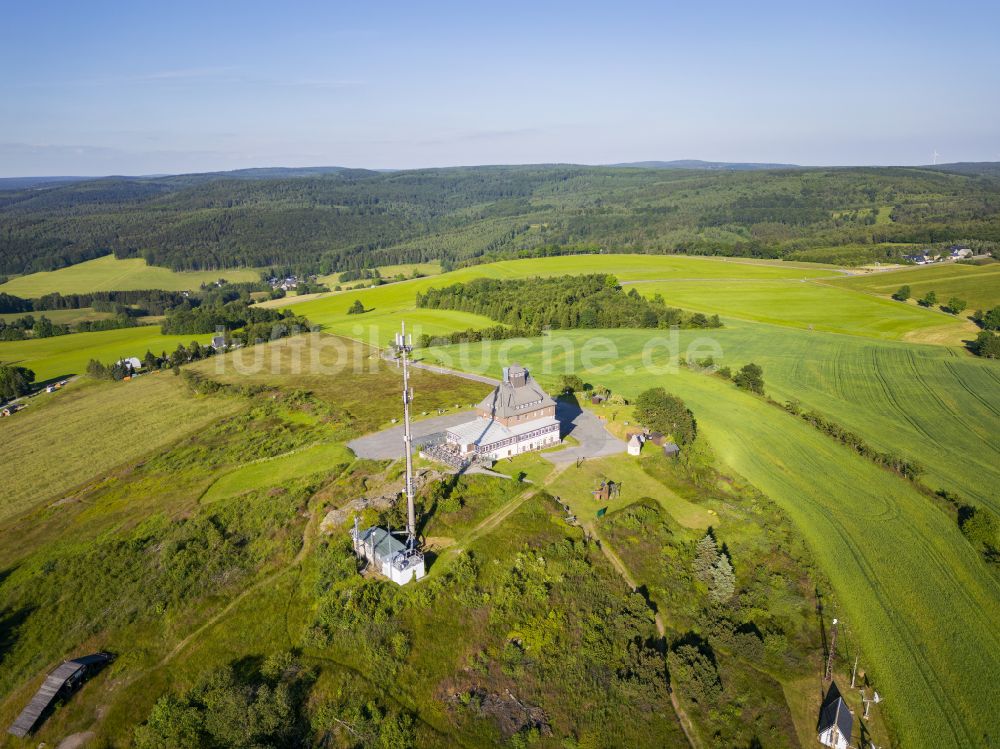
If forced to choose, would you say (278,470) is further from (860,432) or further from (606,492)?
(860,432)

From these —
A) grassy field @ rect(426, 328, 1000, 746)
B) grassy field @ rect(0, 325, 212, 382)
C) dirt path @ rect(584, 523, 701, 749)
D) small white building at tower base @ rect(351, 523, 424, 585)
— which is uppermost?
small white building at tower base @ rect(351, 523, 424, 585)

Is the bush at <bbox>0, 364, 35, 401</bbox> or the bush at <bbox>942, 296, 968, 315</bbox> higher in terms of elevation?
the bush at <bbox>942, 296, 968, 315</bbox>

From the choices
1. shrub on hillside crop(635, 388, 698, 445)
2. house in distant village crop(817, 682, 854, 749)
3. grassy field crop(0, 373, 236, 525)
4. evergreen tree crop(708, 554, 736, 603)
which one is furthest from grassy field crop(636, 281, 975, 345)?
grassy field crop(0, 373, 236, 525)

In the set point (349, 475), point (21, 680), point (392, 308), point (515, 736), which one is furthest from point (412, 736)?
point (392, 308)

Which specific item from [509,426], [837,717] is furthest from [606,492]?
[837,717]

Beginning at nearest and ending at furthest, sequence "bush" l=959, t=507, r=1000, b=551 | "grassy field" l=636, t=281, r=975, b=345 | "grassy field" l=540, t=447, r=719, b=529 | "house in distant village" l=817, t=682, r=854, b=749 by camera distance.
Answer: "house in distant village" l=817, t=682, r=854, b=749 → "bush" l=959, t=507, r=1000, b=551 → "grassy field" l=540, t=447, r=719, b=529 → "grassy field" l=636, t=281, r=975, b=345

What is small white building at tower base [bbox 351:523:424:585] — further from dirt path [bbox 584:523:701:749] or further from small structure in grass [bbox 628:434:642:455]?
small structure in grass [bbox 628:434:642:455]
